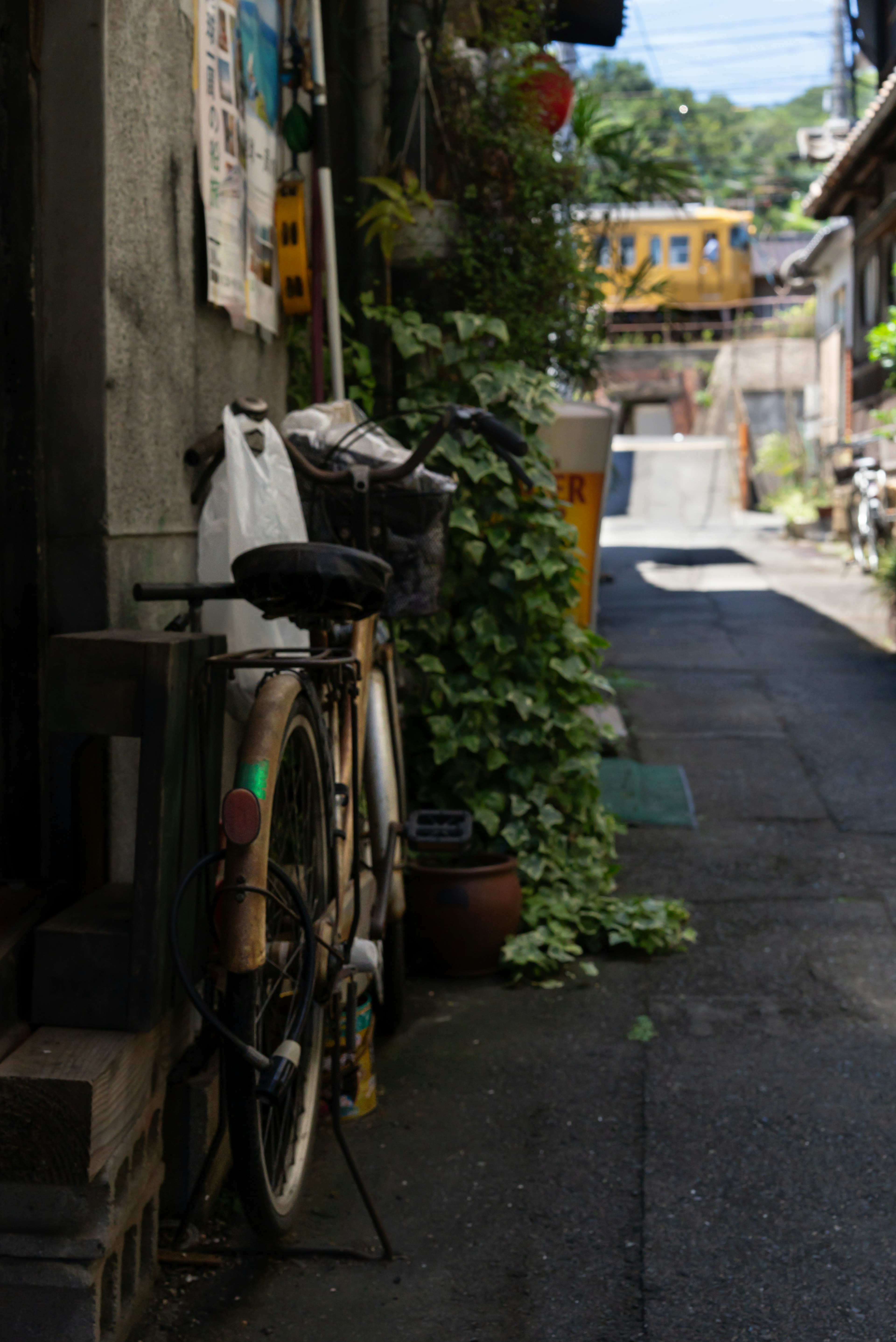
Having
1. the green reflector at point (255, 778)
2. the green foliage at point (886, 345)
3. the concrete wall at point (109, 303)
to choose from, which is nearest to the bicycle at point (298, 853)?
the green reflector at point (255, 778)

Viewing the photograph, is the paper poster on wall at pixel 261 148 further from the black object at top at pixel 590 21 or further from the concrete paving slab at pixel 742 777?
the black object at top at pixel 590 21

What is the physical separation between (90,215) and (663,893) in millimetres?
3533

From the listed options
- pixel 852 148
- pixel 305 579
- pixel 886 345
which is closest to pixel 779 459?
pixel 852 148

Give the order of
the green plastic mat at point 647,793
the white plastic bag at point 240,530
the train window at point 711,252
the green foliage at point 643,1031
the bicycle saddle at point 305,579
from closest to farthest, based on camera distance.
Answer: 1. the bicycle saddle at point 305,579
2. the white plastic bag at point 240,530
3. the green foliage at point 643,1031
4. the green plastic mat at point 647,793
5. the train window at point 711,252

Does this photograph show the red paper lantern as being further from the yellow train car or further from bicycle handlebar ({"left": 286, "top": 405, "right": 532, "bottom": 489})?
the yellow train car

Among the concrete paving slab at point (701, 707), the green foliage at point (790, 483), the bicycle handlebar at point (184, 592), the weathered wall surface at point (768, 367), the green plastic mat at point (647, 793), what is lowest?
the green plastic mat at point (647, 793)

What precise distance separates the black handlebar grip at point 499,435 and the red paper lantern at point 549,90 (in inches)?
104

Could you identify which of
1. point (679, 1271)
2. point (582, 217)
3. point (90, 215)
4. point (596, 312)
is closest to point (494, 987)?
point (679, 1271)

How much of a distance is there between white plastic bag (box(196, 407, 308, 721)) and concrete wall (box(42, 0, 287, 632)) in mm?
102

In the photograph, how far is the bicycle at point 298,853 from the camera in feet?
7.64

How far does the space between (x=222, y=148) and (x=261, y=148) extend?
1.69 ft

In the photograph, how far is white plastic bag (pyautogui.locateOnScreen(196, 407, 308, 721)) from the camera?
10.3ft

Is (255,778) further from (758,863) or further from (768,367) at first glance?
(768,367)

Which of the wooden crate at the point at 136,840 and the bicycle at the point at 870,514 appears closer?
the wooden crate at the point at 136,840
